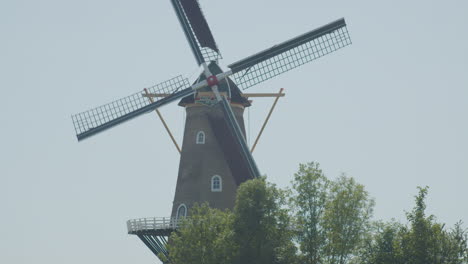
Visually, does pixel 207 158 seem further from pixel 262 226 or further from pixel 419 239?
pixel 419 239

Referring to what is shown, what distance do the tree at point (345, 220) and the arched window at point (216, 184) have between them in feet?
26.4

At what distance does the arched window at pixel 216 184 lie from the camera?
57.7m

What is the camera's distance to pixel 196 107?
58562mm

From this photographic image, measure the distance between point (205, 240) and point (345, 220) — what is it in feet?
21.2

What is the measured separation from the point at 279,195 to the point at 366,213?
4.03 meters

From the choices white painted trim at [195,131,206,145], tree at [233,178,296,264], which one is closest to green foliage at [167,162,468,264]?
tree at [233,178,296,264]

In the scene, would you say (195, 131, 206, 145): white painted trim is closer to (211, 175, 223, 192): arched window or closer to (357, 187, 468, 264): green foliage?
(211, 175, 223, 192): arched window

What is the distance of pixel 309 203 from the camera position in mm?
51344

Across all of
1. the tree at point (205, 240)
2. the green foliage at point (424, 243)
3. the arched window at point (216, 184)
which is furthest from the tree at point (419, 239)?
the arched window at point (216, 184)

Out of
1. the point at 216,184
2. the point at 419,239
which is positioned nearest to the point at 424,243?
the point at 419,239

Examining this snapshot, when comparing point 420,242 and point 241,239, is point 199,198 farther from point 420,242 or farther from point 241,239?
point 420,242

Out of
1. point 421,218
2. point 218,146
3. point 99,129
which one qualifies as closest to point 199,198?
point 218,146

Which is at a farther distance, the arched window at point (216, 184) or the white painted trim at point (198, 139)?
the white painted trim at point (198, 139)

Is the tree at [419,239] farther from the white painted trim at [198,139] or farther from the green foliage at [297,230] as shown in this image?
the white painted trim at [198,139]
